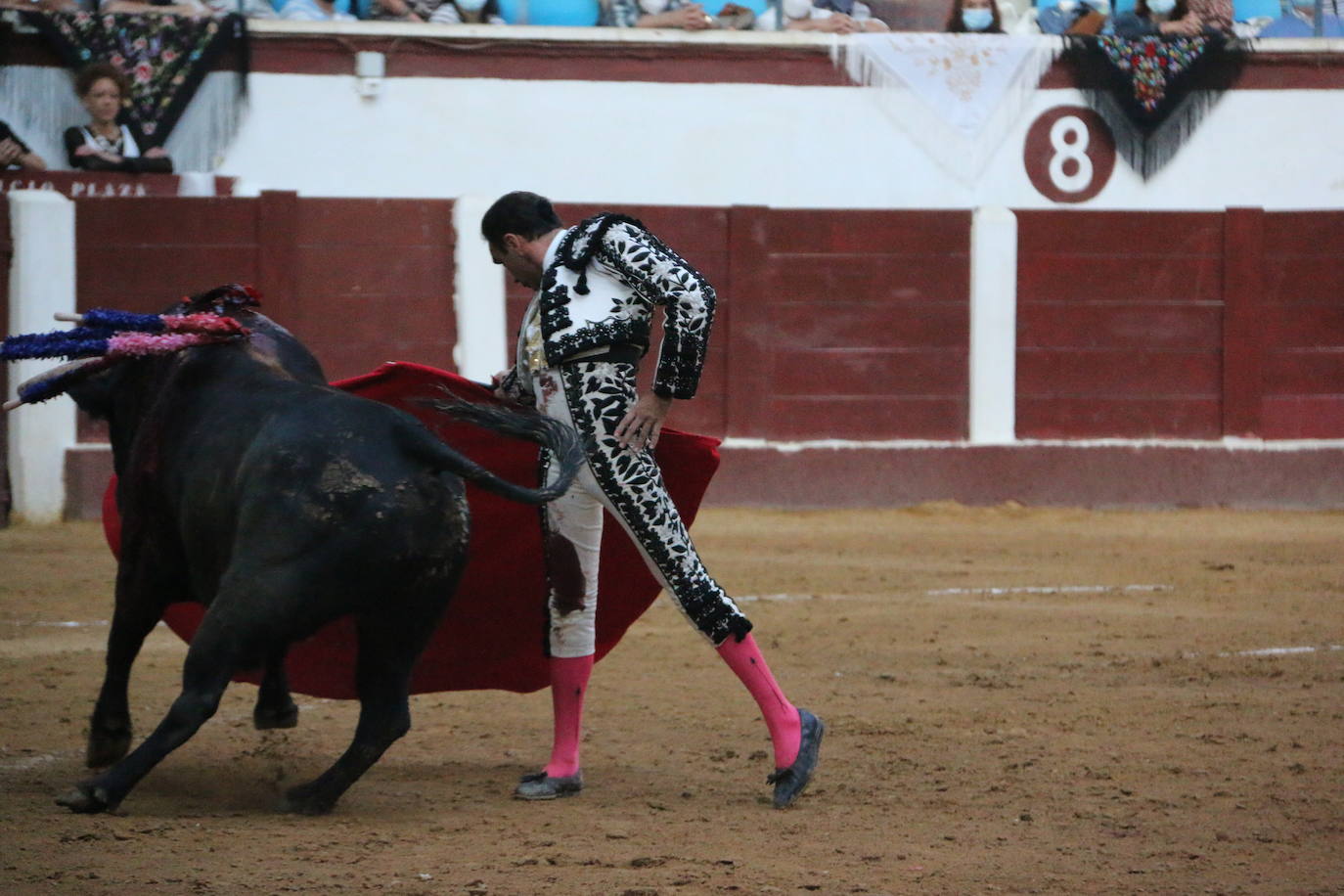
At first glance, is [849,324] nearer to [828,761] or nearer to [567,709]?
[828,761]

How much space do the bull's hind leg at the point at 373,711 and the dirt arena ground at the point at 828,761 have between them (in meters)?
0.06

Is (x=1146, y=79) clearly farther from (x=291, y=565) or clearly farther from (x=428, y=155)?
(x=291, y=565)

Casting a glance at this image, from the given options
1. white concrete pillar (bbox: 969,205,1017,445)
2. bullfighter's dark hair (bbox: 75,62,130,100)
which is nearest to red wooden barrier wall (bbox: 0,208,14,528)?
bullfighter's dark hair (bbox: 75,62,130,100)

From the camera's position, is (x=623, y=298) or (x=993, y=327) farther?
(x=993, y=327)

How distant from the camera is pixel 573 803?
3320 mm

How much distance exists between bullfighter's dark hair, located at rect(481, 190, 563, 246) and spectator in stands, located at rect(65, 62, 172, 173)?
589 cm

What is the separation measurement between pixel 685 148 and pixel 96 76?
10.2 feet

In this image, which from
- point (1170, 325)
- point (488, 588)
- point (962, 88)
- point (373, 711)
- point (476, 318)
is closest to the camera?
point (373, 711)

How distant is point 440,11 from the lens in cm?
969

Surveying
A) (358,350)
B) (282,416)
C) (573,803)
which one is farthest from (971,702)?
(358,350)

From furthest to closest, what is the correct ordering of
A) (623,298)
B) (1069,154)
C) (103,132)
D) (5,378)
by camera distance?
(1069,154) < (103,132) < (5,378) < (623,298)

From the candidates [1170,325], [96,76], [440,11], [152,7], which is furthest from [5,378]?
[1170,325]

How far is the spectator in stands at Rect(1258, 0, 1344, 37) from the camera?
10625mm

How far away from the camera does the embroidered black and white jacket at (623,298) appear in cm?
318
